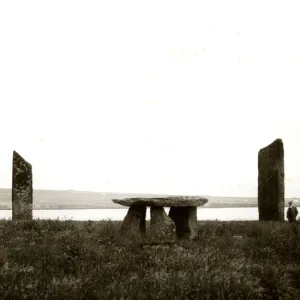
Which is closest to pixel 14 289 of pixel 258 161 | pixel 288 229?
pixel 288 229

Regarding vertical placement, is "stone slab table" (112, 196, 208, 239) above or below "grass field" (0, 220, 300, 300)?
above

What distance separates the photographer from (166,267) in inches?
284

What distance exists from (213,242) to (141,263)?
3.01 meters

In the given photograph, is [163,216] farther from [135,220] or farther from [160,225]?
[135,220]

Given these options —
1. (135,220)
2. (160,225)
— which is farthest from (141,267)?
(135,220)

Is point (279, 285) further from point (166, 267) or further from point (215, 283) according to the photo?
point (166, 267)

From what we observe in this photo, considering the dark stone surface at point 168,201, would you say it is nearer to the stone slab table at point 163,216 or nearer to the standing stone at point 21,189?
the stone slab table at point 163,216

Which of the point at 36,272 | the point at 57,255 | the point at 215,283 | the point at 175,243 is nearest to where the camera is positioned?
the point at 215,283

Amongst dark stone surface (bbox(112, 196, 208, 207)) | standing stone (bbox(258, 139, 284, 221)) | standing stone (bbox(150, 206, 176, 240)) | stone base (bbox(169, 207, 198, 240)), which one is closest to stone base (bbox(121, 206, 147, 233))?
dark stone surface (bbox(112, 196, 208, 207))

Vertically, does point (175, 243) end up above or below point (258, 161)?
below

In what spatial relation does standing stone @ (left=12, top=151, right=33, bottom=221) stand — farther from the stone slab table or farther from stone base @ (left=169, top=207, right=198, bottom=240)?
stone base @ (left=169, top=207, right=198, bottom=240)

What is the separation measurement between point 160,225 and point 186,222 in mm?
1017

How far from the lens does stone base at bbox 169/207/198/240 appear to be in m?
12.0

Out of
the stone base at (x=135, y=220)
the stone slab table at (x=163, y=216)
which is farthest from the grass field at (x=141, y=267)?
the stone slab table at (x=163, y=216)
